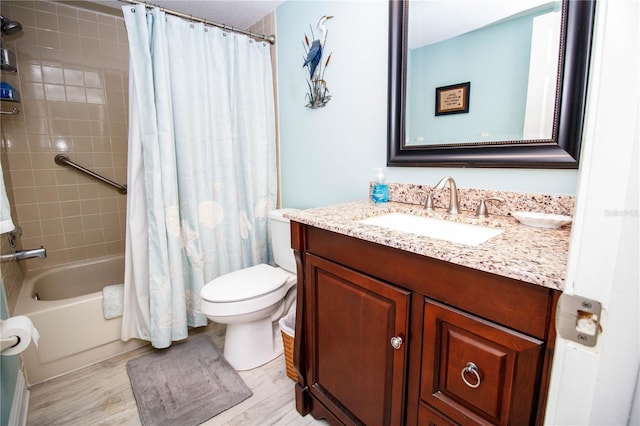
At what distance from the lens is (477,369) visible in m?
0.75

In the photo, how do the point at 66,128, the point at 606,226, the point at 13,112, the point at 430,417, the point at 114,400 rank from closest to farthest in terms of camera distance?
1. the point at 606,226
2. the point at 430,417
3. the point at 114,400
4. the point at 13,112
5. the point at 66,128

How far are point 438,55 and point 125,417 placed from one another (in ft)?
6.87

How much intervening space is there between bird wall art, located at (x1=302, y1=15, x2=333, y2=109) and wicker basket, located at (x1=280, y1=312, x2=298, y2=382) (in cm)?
123

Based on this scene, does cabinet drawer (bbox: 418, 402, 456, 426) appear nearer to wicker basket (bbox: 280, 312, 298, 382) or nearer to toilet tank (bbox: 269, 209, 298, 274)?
wicker basket (bbox: 280, 312, 298, 382)

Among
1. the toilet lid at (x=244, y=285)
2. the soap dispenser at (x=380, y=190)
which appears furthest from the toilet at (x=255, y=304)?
the soap dispenser at (x=380, y=190)

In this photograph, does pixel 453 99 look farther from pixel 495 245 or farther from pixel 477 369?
pixel 477 369

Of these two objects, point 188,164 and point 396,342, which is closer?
point 396,342

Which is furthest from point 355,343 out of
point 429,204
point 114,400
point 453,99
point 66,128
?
point 66,128

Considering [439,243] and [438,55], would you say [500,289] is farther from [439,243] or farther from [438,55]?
[438,55]

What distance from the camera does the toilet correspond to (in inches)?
61.6

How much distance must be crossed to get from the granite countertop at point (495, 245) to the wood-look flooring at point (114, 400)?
36.6 inches

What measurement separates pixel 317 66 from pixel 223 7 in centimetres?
83

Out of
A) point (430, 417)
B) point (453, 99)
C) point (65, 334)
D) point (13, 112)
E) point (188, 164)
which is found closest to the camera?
point (430, 417)

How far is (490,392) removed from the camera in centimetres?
73
